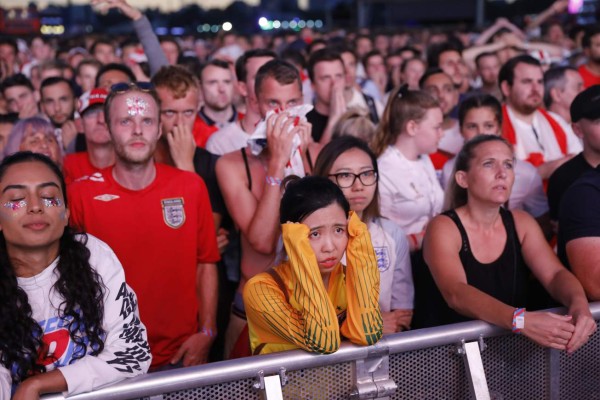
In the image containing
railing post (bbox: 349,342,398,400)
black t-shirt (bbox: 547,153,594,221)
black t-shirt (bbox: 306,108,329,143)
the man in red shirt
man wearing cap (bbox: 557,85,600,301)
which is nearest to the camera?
railing post (bbox: 349,342,398,400)

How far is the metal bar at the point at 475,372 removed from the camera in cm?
244

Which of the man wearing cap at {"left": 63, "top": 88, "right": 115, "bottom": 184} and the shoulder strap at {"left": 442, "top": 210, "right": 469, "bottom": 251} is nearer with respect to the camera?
the shoulder strap at {"left": 442, "top": 210, "right": 469, "bottom": 251}

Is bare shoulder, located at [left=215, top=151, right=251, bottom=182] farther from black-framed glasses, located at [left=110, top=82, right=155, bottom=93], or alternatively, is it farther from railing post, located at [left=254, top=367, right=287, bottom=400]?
railing post, located at [left=254, top=367, right=287, bottom=400]

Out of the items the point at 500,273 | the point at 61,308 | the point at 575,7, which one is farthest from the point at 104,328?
the point at 575,7

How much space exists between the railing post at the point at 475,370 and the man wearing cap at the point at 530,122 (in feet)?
9.09

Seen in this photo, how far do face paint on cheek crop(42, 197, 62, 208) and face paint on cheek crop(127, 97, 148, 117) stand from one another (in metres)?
0.89

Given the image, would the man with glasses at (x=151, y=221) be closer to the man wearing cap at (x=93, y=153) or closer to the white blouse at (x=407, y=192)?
the man wearing cap at (x=93, y=153)

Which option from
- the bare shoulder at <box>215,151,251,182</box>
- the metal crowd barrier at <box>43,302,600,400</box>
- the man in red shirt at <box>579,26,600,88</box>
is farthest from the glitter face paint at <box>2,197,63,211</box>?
the man in red shirt at <box>579,26,600,88</box>

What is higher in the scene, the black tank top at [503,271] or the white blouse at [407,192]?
the white blouse at [407,192]

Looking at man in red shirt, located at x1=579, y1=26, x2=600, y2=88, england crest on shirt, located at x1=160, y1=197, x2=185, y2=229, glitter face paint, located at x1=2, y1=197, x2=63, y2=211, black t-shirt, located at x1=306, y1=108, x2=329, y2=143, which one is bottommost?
england crest on shirt, located at x1=160, y1=197, x2=185, y2=229

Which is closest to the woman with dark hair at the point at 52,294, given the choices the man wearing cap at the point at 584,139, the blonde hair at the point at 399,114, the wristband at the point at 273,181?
the wristband at the point at 273,181

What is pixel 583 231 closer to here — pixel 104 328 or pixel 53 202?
pixel 104 328

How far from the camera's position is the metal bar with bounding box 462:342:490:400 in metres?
2.44

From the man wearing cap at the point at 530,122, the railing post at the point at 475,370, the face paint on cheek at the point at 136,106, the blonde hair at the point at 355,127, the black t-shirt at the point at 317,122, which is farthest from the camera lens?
the black t-shirt at the point at 317,122
